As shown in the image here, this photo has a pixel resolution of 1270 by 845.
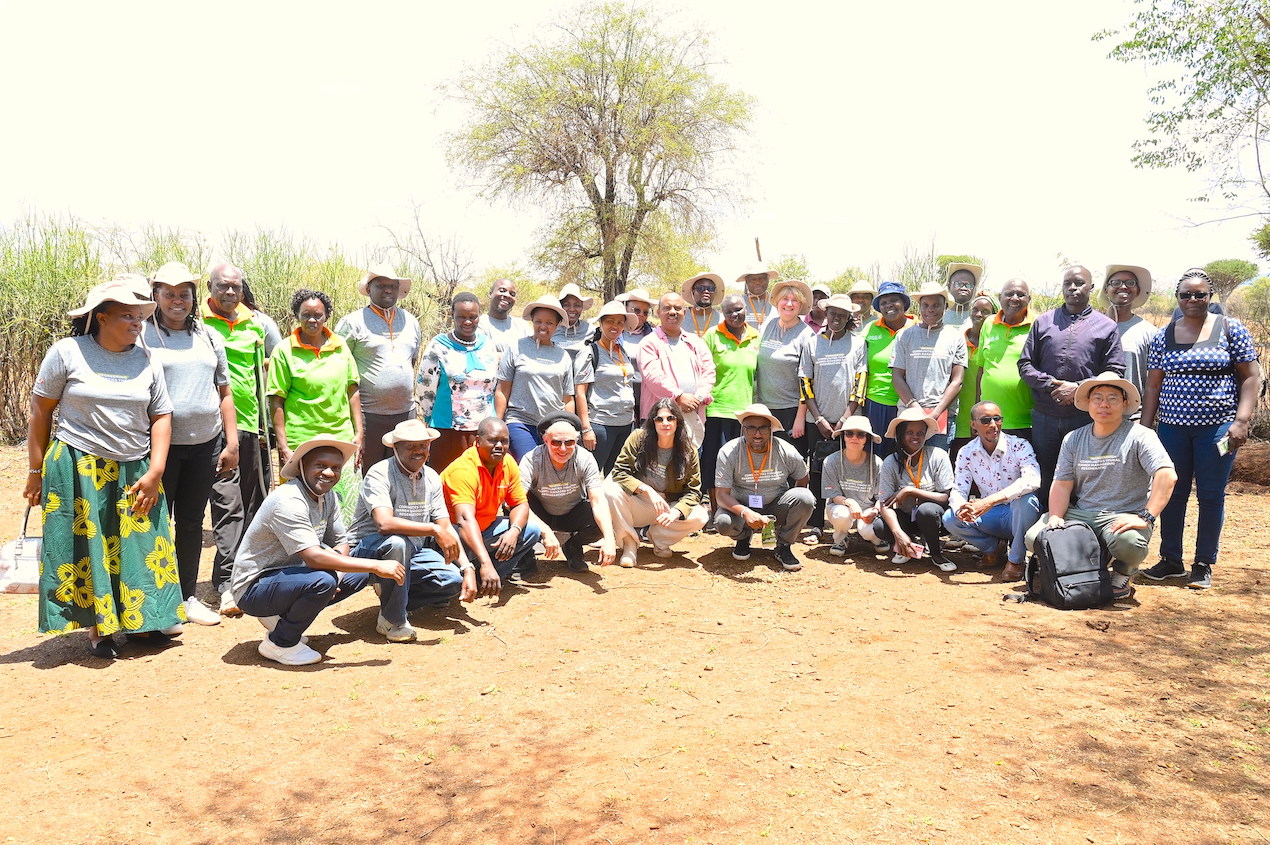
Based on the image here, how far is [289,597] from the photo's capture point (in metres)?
4.59

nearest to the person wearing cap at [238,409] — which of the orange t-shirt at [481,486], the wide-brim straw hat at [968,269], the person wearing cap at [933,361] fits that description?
the orange t-shirt at [481,486]

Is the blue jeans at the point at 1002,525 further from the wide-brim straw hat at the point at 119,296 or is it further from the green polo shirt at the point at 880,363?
the wide-brim straw hat at the point at 119,296

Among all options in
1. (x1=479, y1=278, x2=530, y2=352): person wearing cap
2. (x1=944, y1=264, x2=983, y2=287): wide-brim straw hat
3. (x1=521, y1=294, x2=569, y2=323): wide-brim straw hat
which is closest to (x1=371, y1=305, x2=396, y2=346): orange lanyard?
(x1=479, y1=278, x2=530, y2=352): person wearing cap

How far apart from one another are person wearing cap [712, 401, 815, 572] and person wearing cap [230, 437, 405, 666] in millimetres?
2786

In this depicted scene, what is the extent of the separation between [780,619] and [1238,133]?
12.3 meters

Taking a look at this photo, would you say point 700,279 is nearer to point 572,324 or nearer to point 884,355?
point 572,324

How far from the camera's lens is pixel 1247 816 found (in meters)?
3.16

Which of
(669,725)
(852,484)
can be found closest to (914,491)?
(852,484)

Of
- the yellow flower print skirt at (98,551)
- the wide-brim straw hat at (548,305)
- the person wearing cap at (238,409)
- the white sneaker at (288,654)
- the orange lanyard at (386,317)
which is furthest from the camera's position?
the wide-brim straw hat at (548,305)

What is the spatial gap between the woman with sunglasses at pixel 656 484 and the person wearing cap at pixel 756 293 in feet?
5.73

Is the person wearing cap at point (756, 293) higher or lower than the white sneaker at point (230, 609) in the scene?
higher

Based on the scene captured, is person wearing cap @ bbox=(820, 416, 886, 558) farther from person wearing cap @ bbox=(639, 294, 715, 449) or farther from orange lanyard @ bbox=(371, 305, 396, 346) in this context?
orange lanyard @ bbox=(371, 305, 396, 346)

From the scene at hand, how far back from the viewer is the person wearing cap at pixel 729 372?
7367mm

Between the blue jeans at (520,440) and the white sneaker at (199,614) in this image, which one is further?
the blue jeans at (520,440)
